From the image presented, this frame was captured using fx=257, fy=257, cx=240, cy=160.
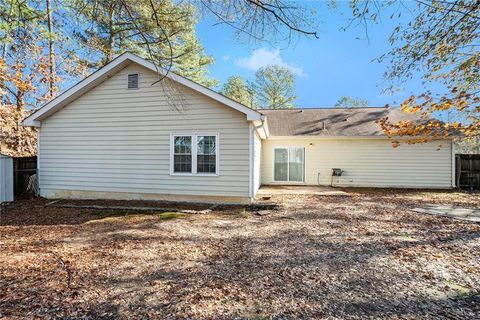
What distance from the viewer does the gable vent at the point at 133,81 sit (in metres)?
8.80

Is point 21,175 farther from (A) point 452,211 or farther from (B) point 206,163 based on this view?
(A) point 452,211

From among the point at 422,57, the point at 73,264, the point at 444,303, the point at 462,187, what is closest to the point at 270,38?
the point at 422,57

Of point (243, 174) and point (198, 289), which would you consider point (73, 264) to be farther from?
point (243, 174)

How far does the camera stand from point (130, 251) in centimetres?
418

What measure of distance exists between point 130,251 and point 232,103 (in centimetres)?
503

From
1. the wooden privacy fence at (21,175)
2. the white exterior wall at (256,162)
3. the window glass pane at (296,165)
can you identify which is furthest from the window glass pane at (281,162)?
the wooden privacy fence at (21,175)

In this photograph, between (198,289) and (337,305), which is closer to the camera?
(337,305)

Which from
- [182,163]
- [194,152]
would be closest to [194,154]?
[194,152]

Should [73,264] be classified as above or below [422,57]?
below

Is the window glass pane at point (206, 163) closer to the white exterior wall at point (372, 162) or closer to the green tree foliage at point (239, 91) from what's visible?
the white exterior wall at point (372, 162)

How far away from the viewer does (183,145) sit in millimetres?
8578

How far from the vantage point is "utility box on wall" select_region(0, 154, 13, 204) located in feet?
27.7

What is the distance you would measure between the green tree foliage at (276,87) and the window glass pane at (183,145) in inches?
817

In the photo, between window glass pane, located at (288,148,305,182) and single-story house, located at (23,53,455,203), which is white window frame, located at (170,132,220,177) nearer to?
single-story house, located at (23,53,455,203)
